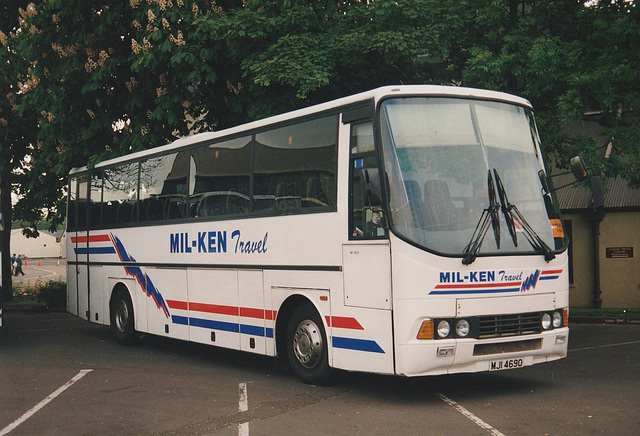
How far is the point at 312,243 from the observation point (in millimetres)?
10234

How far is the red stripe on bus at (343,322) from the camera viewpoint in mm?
9352

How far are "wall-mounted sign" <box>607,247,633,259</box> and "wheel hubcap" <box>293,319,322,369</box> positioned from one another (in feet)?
56.2

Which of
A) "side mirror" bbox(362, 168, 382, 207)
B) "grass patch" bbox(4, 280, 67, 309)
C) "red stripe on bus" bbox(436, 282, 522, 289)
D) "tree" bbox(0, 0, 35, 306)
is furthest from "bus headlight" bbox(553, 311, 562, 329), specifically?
"grass patch" bbox(4, 280, 67, 309)

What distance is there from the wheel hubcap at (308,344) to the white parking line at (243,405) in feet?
2.63

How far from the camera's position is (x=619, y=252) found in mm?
25016

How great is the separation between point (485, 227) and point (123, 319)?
29.3ft

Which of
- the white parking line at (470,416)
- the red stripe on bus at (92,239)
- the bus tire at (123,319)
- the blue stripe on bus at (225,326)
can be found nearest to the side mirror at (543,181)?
the white parking line at (470,416)

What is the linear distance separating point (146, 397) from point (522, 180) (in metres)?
5.06

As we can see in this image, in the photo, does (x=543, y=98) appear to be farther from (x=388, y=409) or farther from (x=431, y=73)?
(x=388, y=409)

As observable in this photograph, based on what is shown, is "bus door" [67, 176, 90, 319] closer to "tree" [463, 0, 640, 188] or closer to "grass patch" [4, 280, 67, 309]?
"grass patch" [4, 280, 67, 309]

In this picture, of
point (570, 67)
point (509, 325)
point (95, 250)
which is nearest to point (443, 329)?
point (509, 325)

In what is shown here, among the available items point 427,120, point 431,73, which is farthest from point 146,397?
point 431,73

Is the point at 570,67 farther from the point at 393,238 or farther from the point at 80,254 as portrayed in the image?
the point at 80,254

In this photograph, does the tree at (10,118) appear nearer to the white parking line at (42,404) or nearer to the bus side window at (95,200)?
the bus side window at (95,200)
